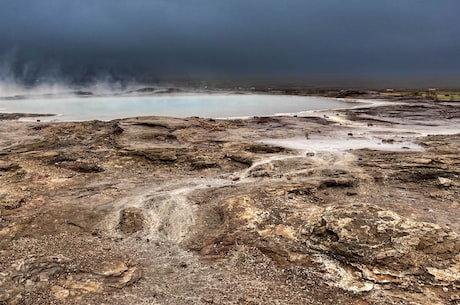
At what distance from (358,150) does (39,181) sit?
52.4ft

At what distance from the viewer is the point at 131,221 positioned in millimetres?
12273

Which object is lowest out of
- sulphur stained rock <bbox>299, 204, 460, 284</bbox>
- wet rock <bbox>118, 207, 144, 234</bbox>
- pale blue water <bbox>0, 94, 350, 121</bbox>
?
wet rock <bbox>118, 207, 144, 234</bbox>

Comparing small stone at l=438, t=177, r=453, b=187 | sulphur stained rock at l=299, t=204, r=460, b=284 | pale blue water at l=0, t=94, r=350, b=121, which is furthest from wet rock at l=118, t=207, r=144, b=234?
pale blue water at l=0, t=94, r=350, b=121

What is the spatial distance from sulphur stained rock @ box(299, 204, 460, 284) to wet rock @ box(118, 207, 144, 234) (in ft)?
16.4

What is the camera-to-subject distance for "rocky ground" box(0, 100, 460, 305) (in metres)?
8.65

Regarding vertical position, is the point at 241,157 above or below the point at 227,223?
above

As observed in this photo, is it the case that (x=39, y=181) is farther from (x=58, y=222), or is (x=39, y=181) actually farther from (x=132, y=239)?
(x=132, y=239)

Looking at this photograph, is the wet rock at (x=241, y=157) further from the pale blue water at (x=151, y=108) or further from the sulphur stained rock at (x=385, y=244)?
the pale blue water at (x=151, y=108)

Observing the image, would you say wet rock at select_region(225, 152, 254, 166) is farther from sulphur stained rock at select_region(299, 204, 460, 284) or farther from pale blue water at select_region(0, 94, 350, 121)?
pale blue water at select_region(0, 94, 350, 121)

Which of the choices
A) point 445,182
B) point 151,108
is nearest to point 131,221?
point 445,182

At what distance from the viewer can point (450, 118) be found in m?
41.5

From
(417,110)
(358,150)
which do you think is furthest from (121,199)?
(417,110)

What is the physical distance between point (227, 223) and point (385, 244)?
15.0 feet

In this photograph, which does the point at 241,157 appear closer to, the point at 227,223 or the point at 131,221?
the point at 227,223
